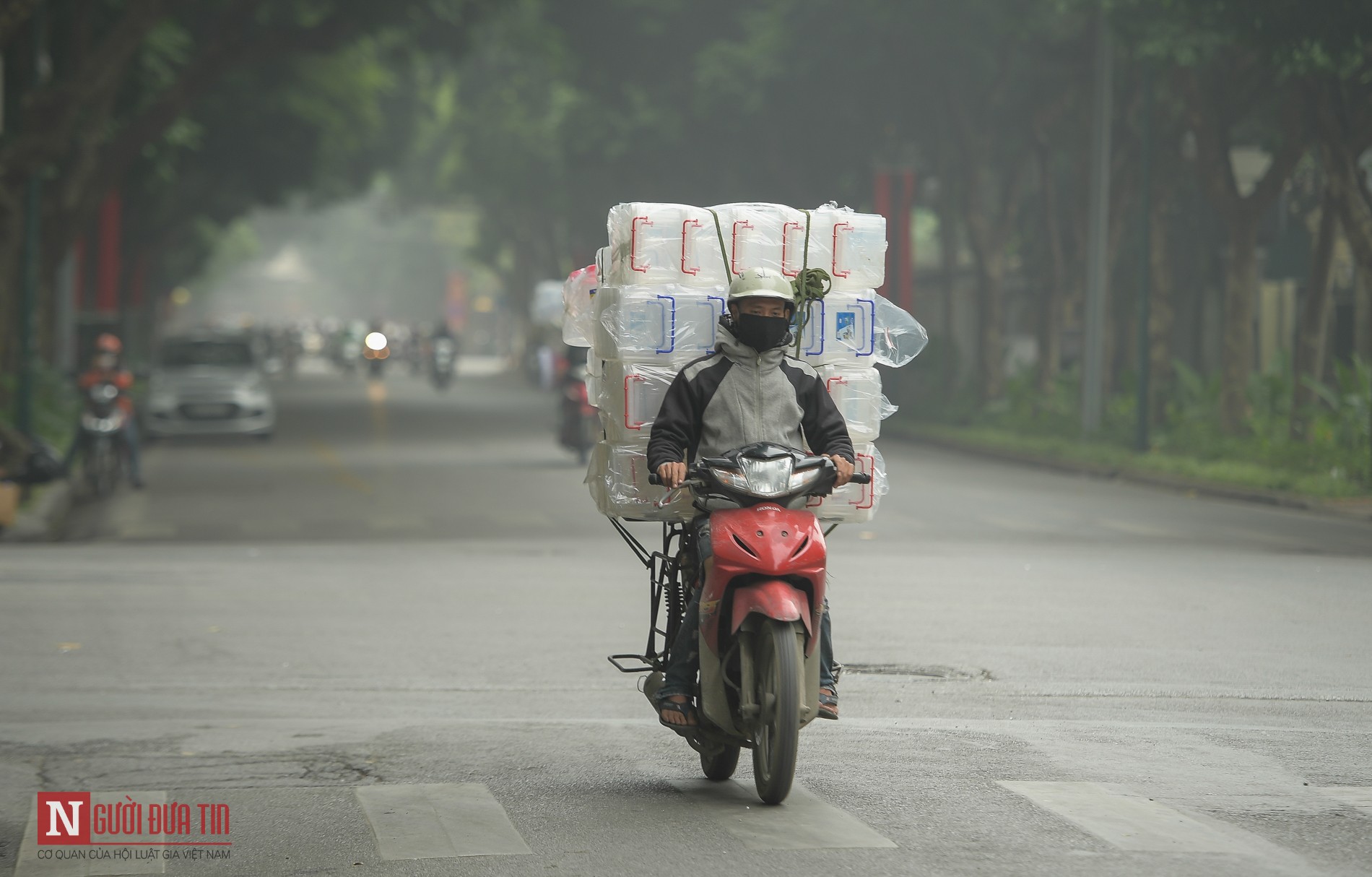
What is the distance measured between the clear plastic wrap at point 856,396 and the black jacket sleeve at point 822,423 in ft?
1.63

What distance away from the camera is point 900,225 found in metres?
37.8

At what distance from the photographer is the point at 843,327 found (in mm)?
7398

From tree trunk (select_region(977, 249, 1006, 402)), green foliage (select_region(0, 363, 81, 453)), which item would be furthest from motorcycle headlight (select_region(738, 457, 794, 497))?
tree trunk (select_region(977, 249, 1006, 402))

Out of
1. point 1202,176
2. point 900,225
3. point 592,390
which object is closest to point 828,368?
point 592,390

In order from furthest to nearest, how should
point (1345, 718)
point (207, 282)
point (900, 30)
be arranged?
point (207, 282)
point (900, 30)
point (1345, 718)


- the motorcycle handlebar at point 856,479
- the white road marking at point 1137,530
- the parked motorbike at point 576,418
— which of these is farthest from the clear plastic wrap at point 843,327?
the parked motorbike at point 576,418

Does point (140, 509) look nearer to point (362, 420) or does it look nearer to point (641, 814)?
point (641, 814)

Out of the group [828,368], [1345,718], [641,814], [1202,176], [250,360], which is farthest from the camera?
[250,360]

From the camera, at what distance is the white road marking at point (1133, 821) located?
5.76 meters

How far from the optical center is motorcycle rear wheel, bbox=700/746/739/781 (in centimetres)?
680

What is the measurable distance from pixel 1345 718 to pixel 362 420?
3164cm

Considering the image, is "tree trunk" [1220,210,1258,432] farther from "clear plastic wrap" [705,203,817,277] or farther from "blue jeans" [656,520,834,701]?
"blue jeans" [656,520,834,701]

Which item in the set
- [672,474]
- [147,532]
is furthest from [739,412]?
[147,532]

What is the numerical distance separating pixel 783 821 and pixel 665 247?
7.42ft
